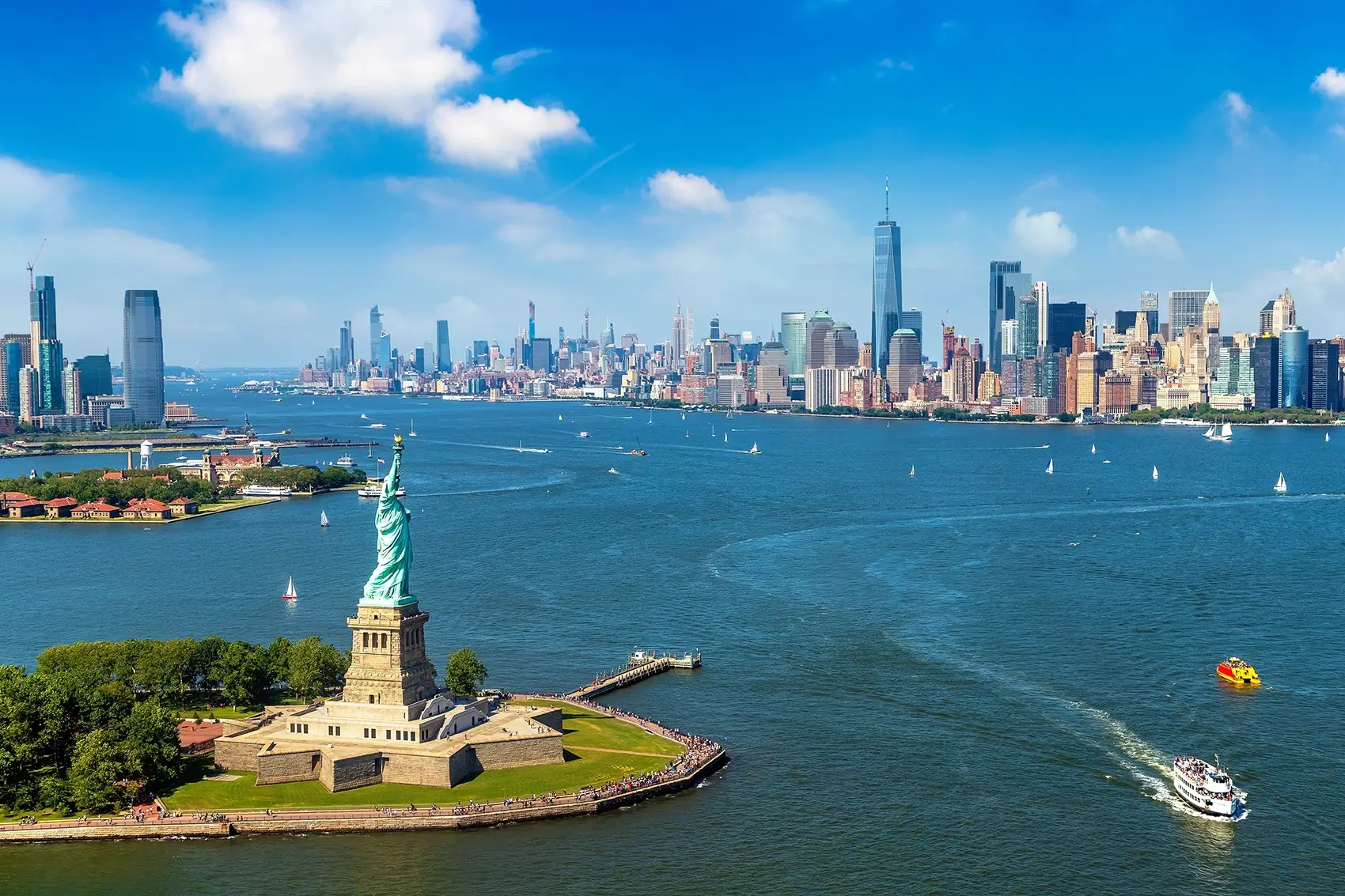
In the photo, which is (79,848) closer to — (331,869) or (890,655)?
(331,869)

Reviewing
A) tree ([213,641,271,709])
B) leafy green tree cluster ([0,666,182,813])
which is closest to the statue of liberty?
leafy green tree cluster ([0,666,182,813])

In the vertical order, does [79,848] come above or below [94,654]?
below

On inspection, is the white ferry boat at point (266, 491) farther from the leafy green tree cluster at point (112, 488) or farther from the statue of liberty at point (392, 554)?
the statue of liberty at point (392, 554)

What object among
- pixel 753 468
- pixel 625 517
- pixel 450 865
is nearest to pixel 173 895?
pixel 450 865

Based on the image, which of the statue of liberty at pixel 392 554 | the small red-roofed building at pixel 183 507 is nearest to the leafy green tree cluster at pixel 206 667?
the statue of liberty at pixel 392 554

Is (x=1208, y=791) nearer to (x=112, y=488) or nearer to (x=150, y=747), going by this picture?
(x=150, y=747)

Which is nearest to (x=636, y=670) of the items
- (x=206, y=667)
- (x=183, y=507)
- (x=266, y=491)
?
(x=206, y=667)
